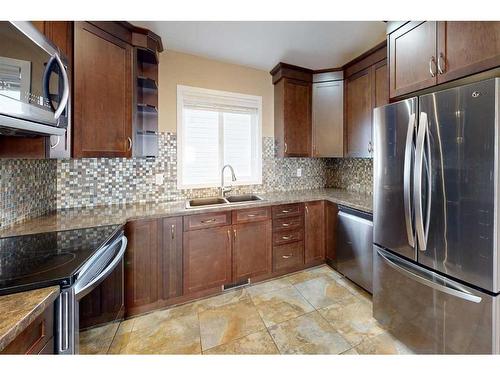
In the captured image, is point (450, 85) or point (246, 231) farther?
point (246, 231)

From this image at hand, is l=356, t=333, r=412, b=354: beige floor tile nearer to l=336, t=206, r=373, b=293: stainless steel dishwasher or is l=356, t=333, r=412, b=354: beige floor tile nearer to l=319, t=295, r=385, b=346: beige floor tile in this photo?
l=319, t=295, r=385, b=346: beige floor tile

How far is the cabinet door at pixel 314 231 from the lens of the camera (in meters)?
2.58

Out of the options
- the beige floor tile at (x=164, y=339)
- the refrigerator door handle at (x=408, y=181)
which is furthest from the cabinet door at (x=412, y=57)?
the beige floor tile at (x=164, y=339)

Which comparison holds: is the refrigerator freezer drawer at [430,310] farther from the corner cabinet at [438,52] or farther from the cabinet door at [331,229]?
the corner cabinet at [438,52]

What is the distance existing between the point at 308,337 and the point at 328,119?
2348mm

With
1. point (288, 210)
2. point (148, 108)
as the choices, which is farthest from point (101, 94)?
point (288, 210)

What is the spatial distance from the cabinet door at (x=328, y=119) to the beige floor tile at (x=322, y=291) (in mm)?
1500

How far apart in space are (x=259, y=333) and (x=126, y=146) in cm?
182

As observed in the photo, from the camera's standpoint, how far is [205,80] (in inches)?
100

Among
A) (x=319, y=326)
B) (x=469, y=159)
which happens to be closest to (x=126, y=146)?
(x=319, y=326)

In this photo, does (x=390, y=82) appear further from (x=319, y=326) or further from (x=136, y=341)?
(x=136, y=341)

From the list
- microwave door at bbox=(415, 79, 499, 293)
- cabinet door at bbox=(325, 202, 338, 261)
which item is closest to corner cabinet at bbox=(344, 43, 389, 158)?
cabinet door at bbox=(325, 202, 338, 261)

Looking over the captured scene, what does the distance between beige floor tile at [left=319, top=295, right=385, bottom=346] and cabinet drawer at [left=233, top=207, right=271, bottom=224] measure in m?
1.01
